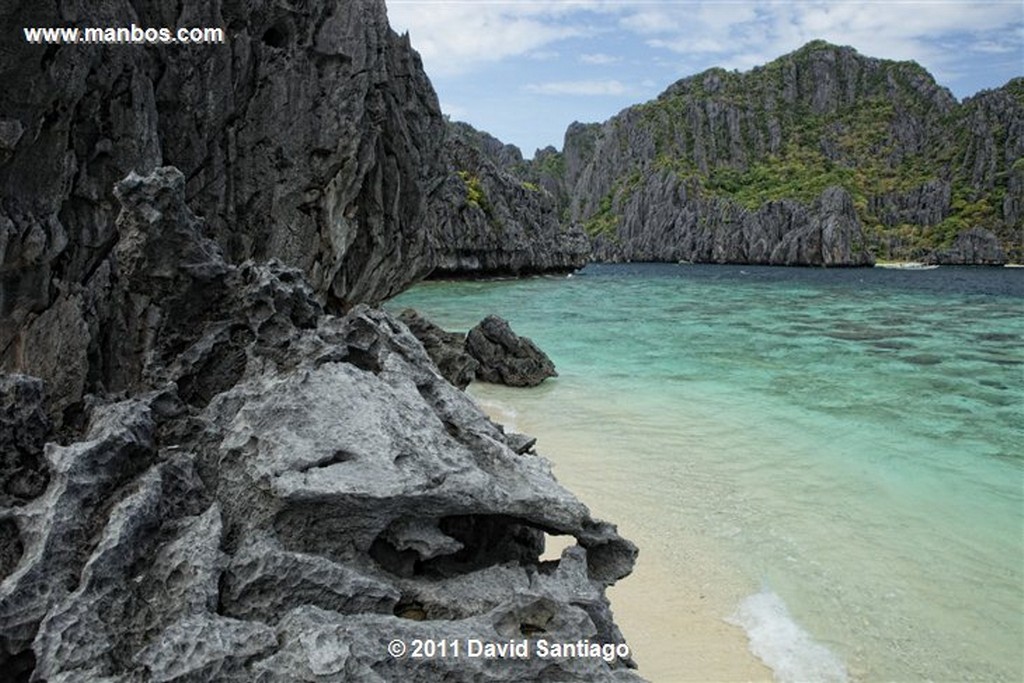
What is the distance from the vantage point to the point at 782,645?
21.5 feet

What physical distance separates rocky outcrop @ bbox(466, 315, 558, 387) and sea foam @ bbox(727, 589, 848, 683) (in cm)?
1168

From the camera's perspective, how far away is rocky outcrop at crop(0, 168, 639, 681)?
3256 millimetres

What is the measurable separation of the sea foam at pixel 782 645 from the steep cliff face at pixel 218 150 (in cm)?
850

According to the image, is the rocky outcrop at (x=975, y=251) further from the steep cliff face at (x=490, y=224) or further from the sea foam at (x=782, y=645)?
the sea foam at (x=782, y=645)

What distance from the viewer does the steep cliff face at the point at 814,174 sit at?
433 feet

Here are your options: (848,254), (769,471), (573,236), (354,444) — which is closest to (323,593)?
(354,444)

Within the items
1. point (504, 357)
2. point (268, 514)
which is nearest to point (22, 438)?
point (268, 514)

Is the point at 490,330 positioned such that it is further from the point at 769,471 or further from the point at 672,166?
the point at 672,166

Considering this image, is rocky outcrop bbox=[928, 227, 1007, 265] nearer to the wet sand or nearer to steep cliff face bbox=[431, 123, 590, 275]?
steep cliff face bbox=[431, 123, 590, 275]

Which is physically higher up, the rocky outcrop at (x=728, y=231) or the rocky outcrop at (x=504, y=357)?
the rocky outcrop at (x=728, y=231)

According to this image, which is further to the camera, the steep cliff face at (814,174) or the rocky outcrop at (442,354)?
the steep cliff face at (814,174)

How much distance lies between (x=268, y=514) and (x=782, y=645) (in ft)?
17.6

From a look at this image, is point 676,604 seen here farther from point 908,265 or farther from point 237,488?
point 908,265

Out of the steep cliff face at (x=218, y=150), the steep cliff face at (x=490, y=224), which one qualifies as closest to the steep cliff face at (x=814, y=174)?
the steep cliff face at (x=490, y=224)
